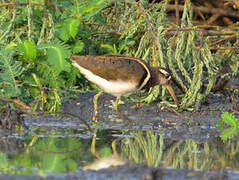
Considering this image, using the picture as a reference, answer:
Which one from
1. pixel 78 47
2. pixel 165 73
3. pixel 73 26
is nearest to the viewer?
pixel 165 73

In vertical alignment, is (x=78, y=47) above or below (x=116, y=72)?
above

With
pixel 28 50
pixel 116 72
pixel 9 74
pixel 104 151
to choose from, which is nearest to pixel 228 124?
pixel 116 72

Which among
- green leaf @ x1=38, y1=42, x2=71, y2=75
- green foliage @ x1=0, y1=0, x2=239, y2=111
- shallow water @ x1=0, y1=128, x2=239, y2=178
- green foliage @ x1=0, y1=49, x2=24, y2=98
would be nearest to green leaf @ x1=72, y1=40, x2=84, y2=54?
green foliage @ x1=0, y1=0, x2=239, y2=111

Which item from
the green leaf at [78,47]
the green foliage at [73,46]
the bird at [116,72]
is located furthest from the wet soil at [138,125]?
the green leaf at [78,47]

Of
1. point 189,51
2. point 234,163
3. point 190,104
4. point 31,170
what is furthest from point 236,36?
point 31,170

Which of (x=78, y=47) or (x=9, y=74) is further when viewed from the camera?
(x=78, y=47)

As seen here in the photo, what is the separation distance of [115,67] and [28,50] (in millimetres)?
1242

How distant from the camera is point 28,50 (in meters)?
8.03

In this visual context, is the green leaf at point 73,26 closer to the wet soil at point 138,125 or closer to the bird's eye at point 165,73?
the wet soil at point 138,125

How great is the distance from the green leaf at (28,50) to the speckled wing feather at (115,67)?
26.5 inches

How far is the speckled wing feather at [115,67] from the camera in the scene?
7582 millimetres

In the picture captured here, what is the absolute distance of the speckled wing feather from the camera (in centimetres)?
758

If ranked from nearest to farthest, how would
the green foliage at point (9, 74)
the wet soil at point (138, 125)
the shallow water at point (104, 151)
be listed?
the wet soil at point (138, 125) → the shallow water at point (104, 151) → the green foliage at point (9, 74)

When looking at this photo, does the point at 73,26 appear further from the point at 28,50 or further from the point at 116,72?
the point at 116,72
